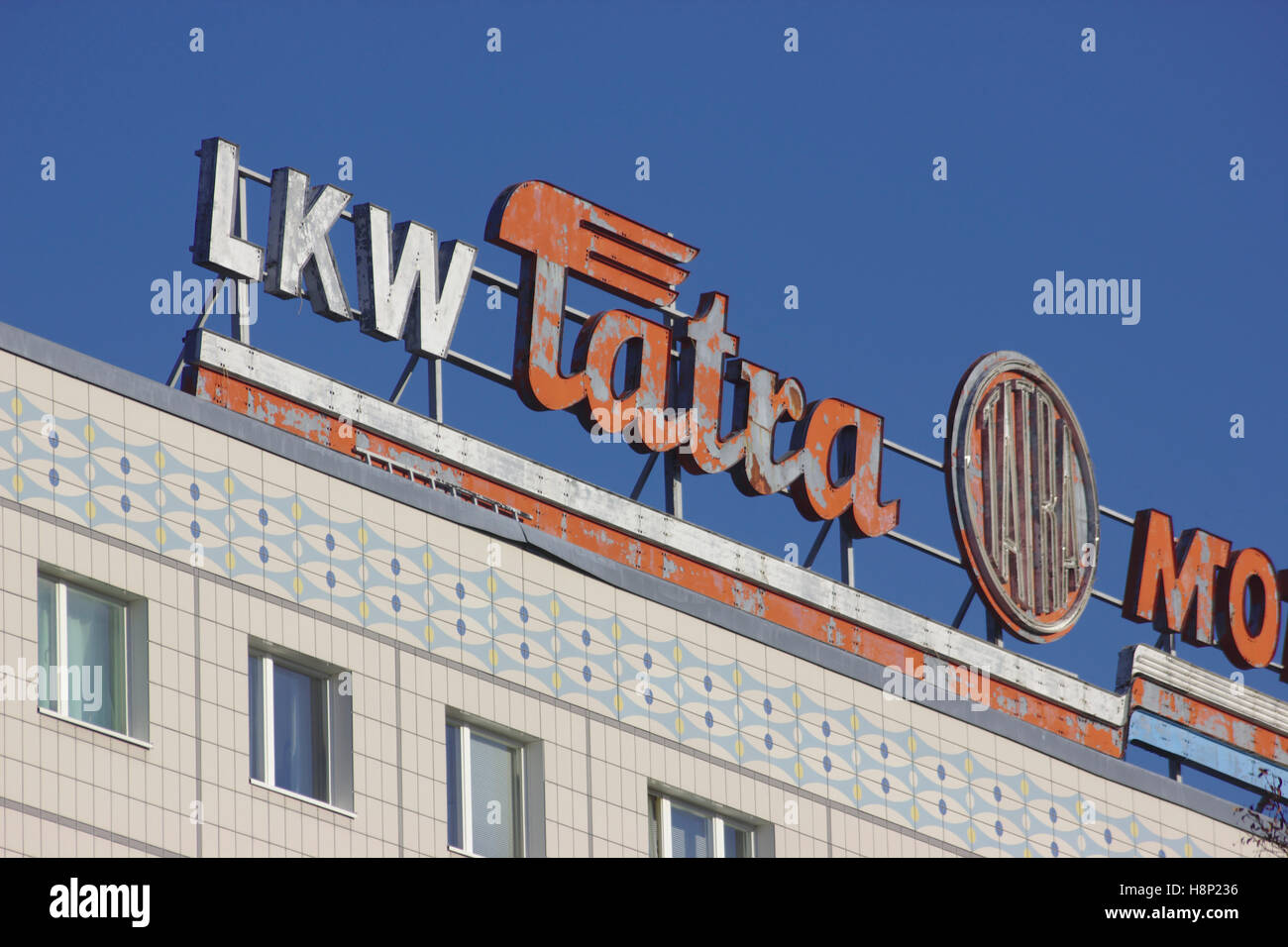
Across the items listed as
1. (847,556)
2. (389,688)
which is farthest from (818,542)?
(389,688)

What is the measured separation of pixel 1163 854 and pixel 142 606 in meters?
13.6

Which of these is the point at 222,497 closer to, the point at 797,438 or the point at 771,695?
the point at 771,695

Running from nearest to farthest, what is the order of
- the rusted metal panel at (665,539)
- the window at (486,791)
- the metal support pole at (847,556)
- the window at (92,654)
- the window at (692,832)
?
the window at (92,654)
the window at (486,791)
the window at (692,832)
the rusted metal panel at (665,539)
the metal support pole at (847,556)

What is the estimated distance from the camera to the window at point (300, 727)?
25.5 metres

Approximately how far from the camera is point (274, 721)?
84.4 feet

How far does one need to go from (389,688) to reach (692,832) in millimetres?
4105

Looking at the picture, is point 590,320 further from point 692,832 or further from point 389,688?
point 389,688

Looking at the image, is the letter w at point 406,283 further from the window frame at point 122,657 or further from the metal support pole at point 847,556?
the window frame at point 122,657

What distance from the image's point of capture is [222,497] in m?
25.8

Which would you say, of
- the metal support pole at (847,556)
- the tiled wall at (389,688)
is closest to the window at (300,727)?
the tiled wall at (389,688)

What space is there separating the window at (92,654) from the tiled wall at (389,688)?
186mm

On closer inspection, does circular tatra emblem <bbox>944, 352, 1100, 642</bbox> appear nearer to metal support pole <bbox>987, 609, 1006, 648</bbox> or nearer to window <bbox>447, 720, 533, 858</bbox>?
metal support pole <bbox>987, 609, 1006, 648</bbox>
